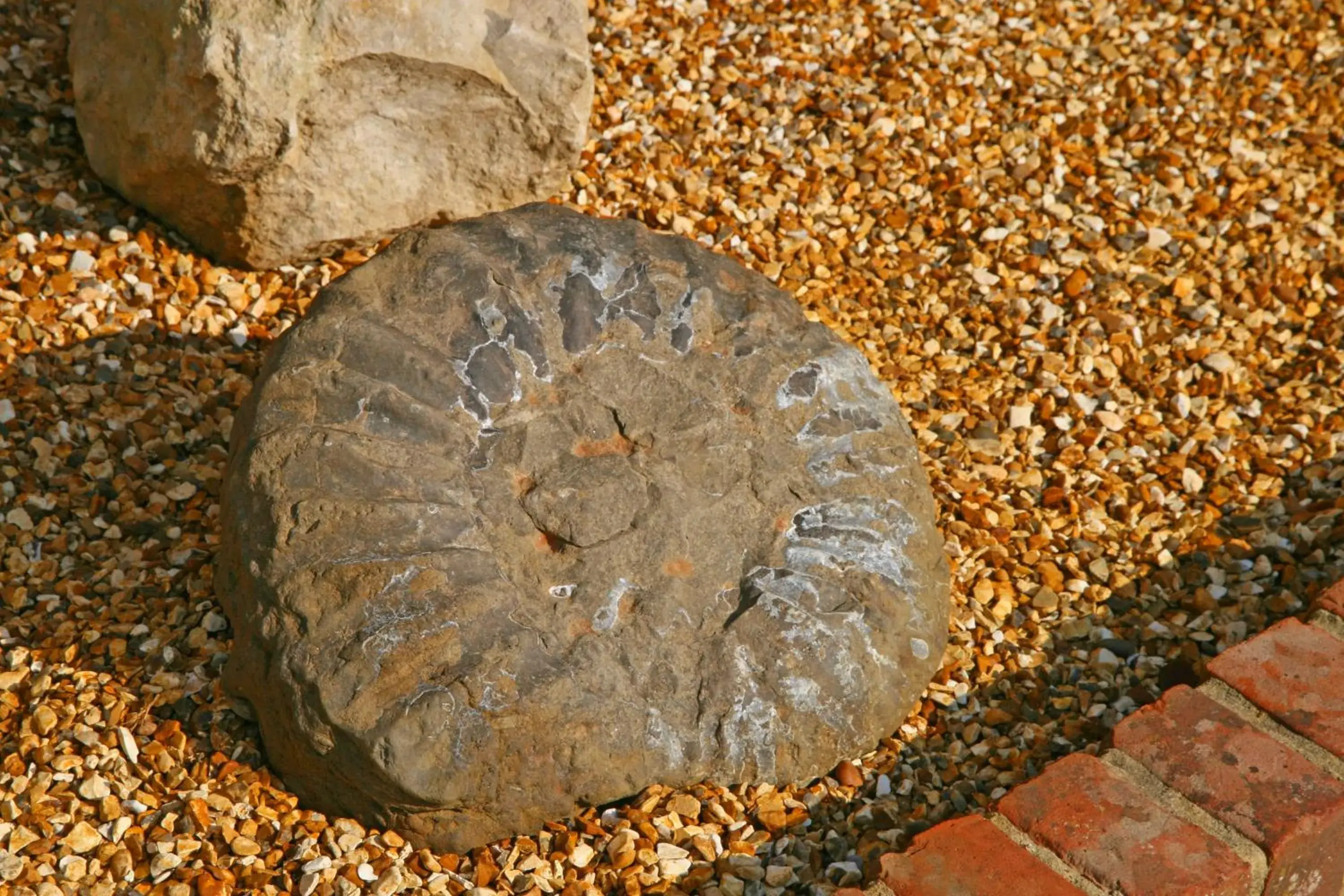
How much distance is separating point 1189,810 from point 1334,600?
0.70 metres

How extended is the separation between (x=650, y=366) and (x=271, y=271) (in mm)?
1246

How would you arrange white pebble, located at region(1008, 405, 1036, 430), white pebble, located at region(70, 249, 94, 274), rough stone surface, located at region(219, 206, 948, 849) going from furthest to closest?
white pebble, located at region(1008, 405, 1036, 430) → white pebble, located at region(70, 249, 94, 274) → rough stone surface, located at region(219, 206, 948, 849)

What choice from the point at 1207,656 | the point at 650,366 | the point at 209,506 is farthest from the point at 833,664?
the point at 209,506

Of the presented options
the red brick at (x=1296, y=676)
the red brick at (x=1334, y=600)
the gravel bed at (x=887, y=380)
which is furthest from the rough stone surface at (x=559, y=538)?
the red brick at (x=1334, y=600)

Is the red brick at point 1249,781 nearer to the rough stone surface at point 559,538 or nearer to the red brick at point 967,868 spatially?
the red brick at point 967,868

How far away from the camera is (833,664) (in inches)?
103

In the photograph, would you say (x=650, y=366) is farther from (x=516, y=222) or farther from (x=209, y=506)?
(x=209, y=506)

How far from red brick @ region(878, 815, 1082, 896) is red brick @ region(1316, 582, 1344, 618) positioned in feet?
3.19

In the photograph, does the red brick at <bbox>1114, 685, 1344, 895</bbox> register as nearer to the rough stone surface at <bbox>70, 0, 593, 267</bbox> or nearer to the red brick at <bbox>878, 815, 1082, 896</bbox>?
the red brick at <bbox>878, 815, 1082, 896</bbox>

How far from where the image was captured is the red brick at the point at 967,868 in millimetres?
2283

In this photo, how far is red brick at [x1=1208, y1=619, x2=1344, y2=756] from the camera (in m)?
2.60

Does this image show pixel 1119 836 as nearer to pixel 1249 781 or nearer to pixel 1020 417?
pixel 1249 781

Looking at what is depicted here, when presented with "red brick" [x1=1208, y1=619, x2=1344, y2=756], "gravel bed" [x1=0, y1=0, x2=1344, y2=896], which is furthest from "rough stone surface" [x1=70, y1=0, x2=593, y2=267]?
"red brick" [x1=1208, y1=619, x2=1344, y2=756]

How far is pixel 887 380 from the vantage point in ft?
11.9
